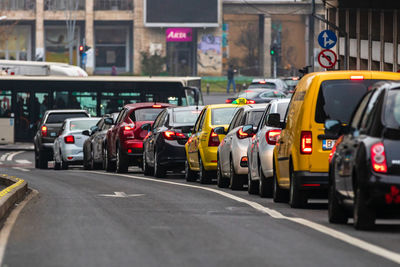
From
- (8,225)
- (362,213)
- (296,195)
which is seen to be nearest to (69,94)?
(296,195)

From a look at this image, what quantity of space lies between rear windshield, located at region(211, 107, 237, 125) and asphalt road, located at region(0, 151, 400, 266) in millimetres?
5036

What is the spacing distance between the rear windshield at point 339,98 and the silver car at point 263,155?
104 inches

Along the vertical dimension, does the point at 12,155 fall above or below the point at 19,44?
below

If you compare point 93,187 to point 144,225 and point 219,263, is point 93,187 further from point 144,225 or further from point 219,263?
point 219,263

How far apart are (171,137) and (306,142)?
1092cm

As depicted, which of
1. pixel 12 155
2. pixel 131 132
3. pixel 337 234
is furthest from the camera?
pixel 12 155

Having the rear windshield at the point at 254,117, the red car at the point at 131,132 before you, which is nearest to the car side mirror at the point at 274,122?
the rear windshield at the point at 254,117

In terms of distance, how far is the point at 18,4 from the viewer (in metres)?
106

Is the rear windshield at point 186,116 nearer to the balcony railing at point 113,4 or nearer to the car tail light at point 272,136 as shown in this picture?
the car tail light at point 272,136

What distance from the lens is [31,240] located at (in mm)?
11094

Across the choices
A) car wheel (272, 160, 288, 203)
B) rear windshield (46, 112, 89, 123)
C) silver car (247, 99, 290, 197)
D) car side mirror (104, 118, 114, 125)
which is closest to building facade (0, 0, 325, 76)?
rear windshield (46, 112, 89, 123)

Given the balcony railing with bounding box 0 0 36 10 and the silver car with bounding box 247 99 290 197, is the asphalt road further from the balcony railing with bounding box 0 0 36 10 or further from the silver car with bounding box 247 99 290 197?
the balcony railing with bounding box 0 0 36 10

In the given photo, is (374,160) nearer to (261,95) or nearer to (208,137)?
(208,137)

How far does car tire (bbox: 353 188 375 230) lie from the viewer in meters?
11.8
